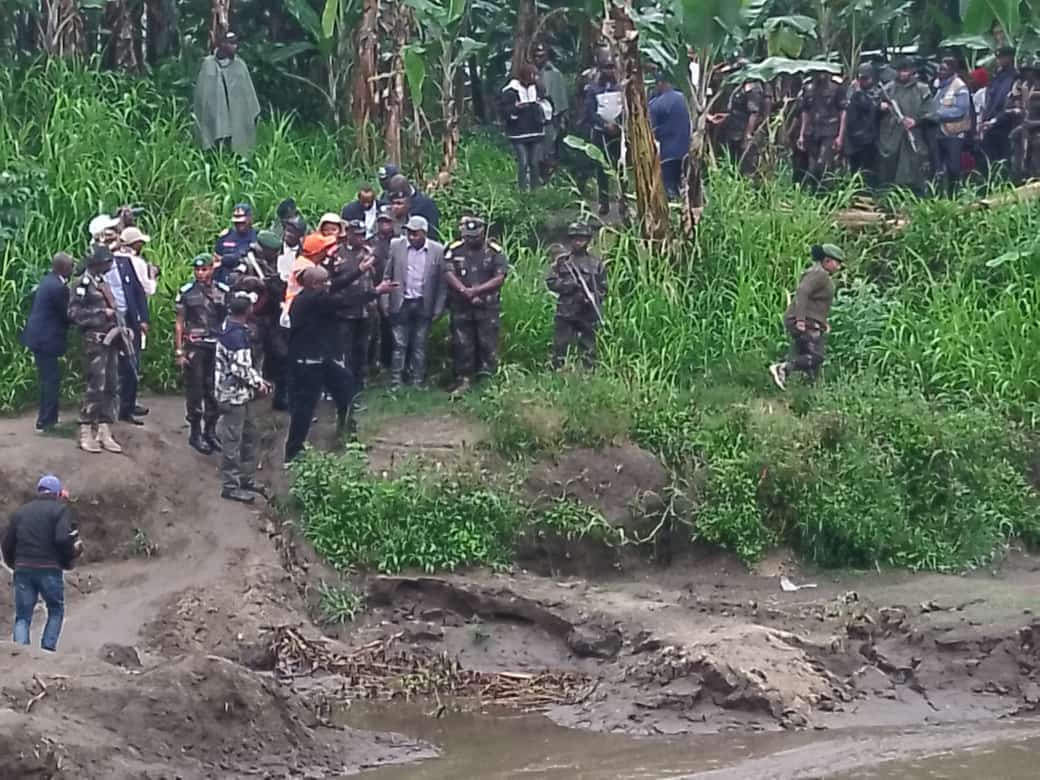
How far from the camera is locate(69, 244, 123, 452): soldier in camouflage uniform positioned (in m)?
13.6

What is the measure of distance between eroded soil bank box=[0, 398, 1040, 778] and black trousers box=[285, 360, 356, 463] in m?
0.38

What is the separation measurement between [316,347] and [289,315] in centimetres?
34

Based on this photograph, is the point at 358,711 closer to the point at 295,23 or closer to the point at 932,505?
the point at 932,505

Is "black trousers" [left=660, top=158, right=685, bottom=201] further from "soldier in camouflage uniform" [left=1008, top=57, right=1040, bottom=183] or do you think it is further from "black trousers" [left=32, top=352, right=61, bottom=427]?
"black trousers" [left=32, top=352, right=61, bottom=427]

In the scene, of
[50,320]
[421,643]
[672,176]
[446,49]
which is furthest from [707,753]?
[446,49]

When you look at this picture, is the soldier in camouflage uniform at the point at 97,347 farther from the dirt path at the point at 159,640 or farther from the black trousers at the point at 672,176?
the black trousers at the point at 672,176

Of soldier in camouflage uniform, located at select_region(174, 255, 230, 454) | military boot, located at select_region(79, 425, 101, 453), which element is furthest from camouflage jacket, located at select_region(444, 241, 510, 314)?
military boot, located at select_region(79, 425, 101, 453)

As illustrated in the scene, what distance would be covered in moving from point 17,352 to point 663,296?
547 cm

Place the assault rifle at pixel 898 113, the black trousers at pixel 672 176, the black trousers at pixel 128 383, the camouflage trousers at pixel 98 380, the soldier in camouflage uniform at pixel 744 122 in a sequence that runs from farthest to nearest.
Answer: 1. the soldier in camouflage uniform at pixel 744 122
2. the assault rifle at pixel 898 113
3. the black trousers at pixel 672 176
4. the black trousers at pixel 128 383
5. the camouflage trousers at pixel 98 380

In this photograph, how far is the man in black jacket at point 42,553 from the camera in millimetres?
11273

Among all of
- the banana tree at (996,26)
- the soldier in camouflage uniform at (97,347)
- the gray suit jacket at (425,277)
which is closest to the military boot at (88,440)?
the soldier in camouflage uniform at (97,347)

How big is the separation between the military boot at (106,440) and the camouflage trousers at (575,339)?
12.0 feet

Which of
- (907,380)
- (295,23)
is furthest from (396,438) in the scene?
(295,23)

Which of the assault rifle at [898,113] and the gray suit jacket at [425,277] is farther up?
A: the assault rifle at [898,113]
